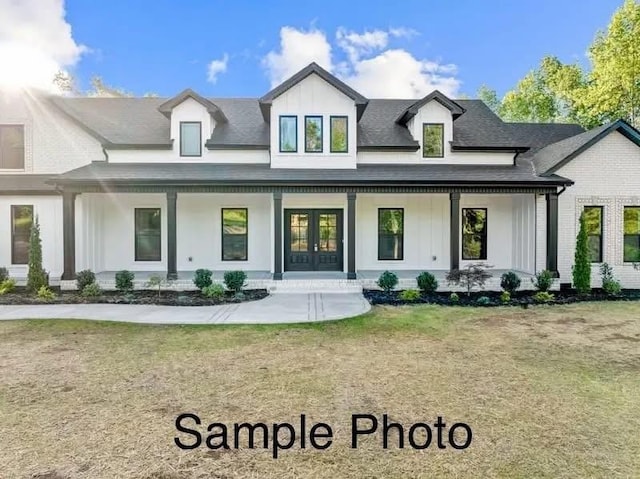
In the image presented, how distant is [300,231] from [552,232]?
8507 millimetres

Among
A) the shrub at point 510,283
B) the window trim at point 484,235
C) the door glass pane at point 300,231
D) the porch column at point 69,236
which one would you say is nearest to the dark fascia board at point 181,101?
the porch column at point 69,236

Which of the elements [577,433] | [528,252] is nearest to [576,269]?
[528,252]

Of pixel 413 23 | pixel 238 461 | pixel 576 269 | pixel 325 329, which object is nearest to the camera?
pixel 238 461

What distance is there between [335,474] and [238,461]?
93 centimetres

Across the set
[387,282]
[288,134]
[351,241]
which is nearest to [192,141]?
[288,134]

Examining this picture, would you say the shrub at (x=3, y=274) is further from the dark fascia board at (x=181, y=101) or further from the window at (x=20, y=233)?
the dark fascia board at (x=181, y=101)

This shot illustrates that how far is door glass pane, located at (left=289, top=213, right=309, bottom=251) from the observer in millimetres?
14688

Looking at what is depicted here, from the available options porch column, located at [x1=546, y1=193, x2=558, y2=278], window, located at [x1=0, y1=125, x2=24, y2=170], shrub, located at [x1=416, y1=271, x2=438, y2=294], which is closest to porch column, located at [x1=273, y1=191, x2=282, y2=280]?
shrub, located at [x1=416, y1=271, x2=438, y2=294]

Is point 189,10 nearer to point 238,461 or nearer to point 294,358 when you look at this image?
point 294,358

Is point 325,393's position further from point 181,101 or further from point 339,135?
point 181,101

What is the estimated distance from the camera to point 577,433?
4172 millimetres

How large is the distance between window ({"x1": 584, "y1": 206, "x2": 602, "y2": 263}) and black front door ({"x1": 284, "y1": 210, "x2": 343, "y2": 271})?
8.67 metres

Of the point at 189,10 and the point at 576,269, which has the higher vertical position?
the point at 189,10

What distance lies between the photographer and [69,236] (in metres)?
12.6
